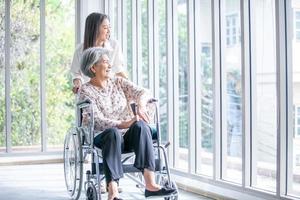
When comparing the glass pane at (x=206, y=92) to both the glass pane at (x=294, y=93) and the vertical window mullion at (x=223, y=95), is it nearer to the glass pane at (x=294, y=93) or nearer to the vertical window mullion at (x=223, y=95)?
the vertical window mullion at (x=223, y=95)

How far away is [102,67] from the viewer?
3059 mm

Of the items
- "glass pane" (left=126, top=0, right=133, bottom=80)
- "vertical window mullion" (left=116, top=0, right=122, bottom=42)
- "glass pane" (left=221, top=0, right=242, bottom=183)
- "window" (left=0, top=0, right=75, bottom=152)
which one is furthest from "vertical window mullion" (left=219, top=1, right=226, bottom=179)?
"window" (left=0, top=0, right=75, bottom=152)

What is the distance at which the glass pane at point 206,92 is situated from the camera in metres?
3.41

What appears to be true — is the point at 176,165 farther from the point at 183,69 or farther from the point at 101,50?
the point at 101,50

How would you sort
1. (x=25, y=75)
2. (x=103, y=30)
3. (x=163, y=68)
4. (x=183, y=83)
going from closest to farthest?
(x=103, y=30)
(x=183, y=83)
(x=163, y=68)
(x=25, y=75)

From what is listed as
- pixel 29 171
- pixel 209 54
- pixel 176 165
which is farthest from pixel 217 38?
pixel 29 171

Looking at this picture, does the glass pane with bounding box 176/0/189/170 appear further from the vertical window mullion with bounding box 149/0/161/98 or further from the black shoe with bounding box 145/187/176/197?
the black shoe with bounding box 145/187/176/197

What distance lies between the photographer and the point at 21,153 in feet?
16.5

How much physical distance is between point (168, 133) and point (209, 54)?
0.78m

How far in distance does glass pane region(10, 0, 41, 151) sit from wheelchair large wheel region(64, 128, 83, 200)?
1.64 meters

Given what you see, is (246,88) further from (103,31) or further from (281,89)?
(103,31)

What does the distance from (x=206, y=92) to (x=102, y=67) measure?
83 centimetres

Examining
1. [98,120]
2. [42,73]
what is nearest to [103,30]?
[98,120]

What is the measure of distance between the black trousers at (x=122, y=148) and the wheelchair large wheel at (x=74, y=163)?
263mm
